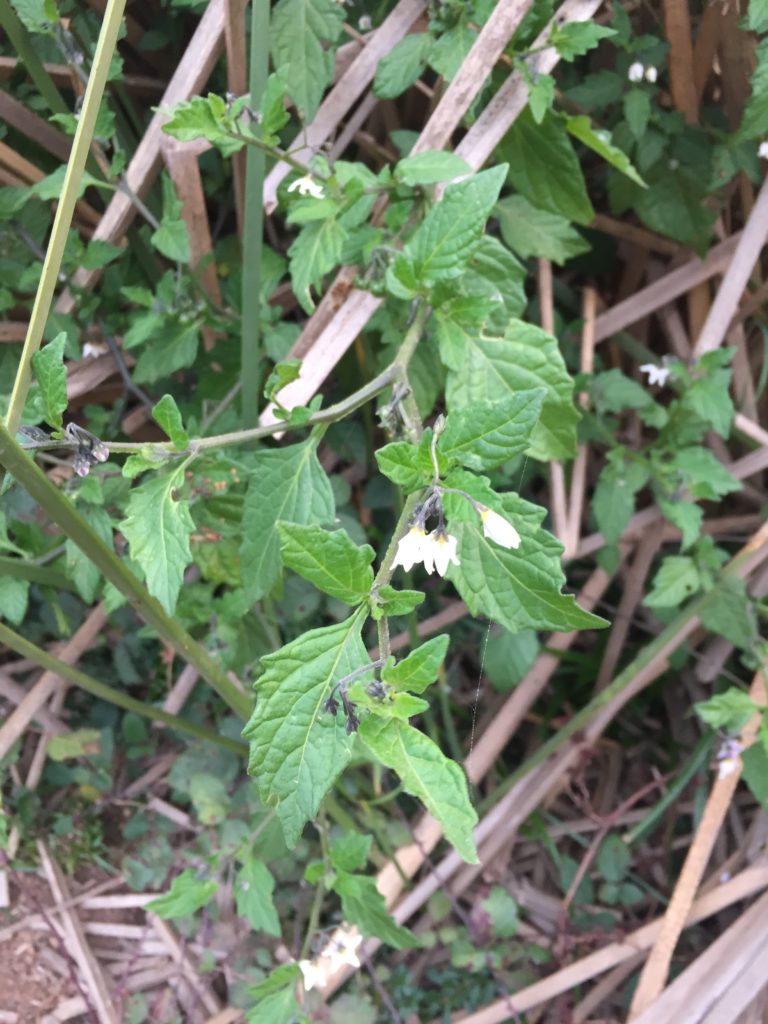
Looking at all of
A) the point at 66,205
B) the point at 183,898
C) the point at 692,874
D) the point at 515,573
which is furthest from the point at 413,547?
the point at 692,874

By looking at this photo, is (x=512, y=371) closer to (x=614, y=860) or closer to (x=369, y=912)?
(x=369, y=912)

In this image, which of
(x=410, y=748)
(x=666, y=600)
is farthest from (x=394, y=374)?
(x=666, y=600)

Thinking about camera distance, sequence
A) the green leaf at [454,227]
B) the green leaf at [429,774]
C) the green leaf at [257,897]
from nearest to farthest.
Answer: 1. the green leaf at [429,774]
2. the green leaf at [454,227]
3. the green leaf at [257,897]

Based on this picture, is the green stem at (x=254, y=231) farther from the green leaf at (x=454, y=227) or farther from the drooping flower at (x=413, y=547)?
the drooping flower at (x=413, y=547)

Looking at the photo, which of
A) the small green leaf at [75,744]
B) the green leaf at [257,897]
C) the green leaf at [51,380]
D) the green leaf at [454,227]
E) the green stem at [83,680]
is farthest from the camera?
the small green leaf at [75,744]

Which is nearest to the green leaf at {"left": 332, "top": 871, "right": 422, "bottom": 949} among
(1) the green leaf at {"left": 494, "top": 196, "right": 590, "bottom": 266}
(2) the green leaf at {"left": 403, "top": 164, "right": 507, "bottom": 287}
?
(2) the green leaf at {"left": 403, "top": 164, "right": 507, "bottom": 287}

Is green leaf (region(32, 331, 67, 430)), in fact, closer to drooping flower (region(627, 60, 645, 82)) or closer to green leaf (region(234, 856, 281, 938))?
green leaf (region(234, 856, 281, 938))

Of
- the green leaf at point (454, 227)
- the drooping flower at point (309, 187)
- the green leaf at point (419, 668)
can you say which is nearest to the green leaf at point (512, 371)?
the green leaf at point (454, 227)
